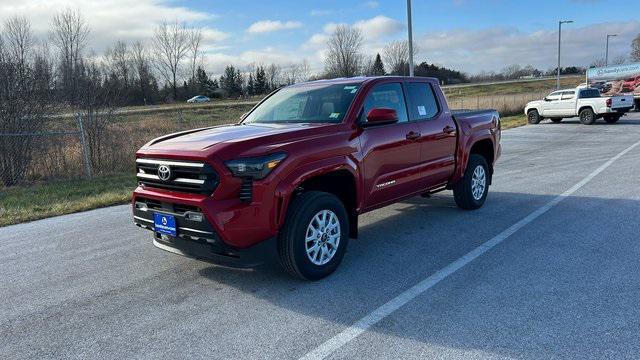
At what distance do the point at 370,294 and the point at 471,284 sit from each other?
90 centimetres

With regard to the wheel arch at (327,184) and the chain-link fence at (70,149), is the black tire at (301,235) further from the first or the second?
the chain-link fence at (70,149)

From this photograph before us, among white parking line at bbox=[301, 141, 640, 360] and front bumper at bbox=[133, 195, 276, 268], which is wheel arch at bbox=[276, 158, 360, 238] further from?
white parking line at bbox=[301, 141, 640, 360]

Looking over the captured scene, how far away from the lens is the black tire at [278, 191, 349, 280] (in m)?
4.27

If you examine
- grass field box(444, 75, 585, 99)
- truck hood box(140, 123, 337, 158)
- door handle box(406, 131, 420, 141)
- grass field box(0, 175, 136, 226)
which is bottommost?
grass field box(0, 175, 136, 226)

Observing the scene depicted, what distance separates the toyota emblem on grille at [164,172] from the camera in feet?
14.3

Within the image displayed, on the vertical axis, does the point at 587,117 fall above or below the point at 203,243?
above

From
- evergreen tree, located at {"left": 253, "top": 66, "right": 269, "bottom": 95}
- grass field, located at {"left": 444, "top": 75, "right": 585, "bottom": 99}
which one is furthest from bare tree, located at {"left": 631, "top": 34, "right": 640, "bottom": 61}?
evergreen tree, located at {"left": 253, "top": 66, "right": 269, "bottom": 95}

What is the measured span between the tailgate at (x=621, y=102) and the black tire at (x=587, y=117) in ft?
3.03

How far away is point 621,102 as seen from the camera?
23453mm

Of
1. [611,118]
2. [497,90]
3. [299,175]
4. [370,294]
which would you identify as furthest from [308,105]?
[497,90]

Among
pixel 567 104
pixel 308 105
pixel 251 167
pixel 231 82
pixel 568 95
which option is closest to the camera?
pixel 251 167

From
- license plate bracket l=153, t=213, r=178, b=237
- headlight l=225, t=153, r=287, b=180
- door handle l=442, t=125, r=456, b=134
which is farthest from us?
door handle l=442, t=125, r=456, b=134

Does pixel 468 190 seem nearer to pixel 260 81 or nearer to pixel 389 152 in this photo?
pixel 389 152

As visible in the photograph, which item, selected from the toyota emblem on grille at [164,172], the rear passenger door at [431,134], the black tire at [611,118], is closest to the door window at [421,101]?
the rear passenger door at [431,134]
